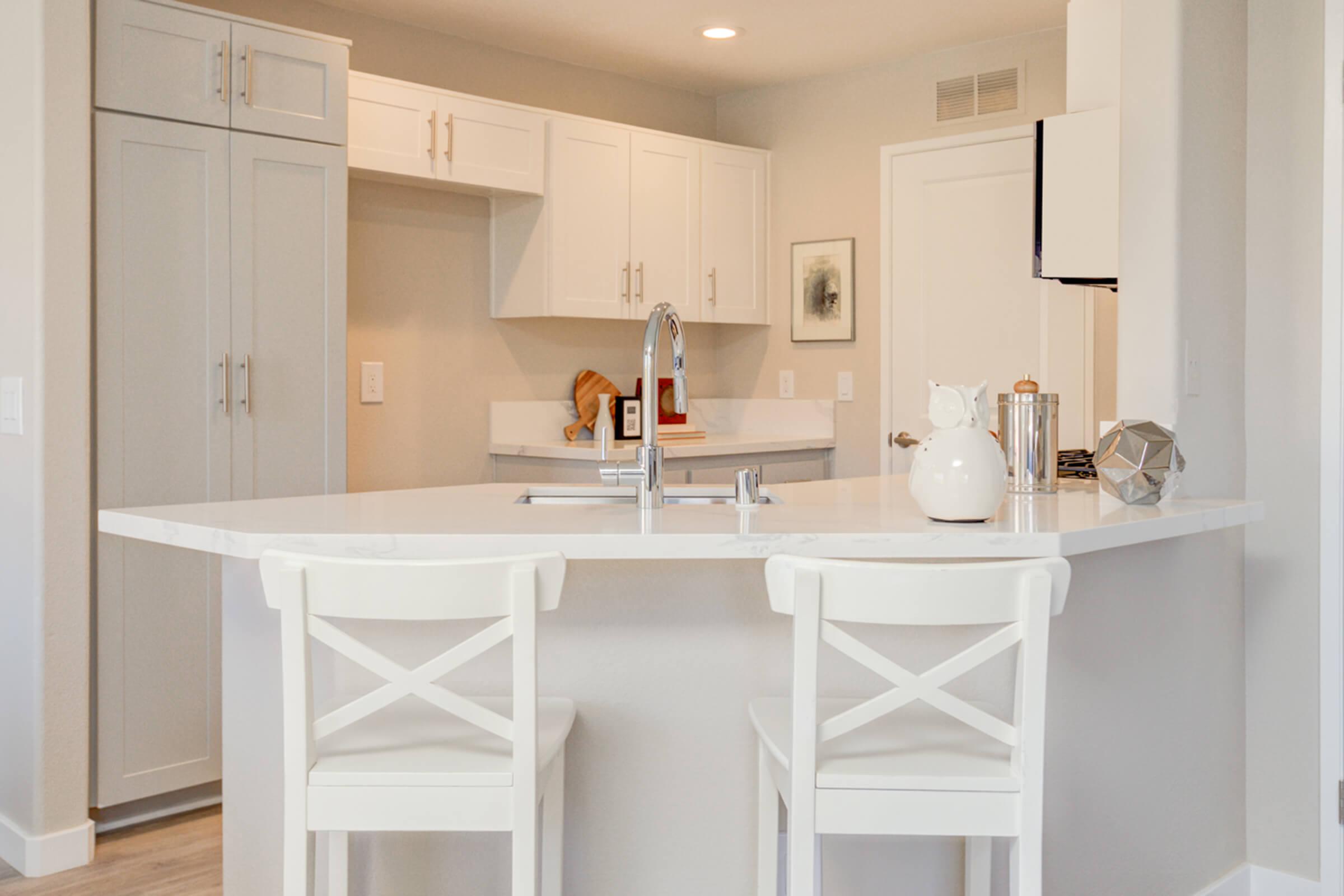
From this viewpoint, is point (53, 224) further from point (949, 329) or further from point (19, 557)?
point (949, 329)

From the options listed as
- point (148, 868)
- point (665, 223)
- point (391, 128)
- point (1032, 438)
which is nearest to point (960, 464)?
point (1032, 438)

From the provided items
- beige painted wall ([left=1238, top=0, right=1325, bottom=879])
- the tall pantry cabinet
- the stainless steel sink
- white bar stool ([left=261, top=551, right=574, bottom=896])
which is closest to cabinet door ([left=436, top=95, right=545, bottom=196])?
the tall pantry cabinet

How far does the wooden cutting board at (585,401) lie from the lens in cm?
461

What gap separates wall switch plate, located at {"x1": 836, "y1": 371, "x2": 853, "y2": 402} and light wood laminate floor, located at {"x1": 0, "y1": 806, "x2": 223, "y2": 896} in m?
2.83

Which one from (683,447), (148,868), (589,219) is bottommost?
(148,868)

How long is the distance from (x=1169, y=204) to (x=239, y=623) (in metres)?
2.06

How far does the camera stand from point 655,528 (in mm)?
1804

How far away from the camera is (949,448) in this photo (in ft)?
6.25

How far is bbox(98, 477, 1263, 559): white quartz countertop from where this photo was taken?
170 cm

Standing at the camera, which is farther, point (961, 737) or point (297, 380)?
point (297, 380)

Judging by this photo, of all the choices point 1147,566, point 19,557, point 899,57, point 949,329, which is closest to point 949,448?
point 1147,566

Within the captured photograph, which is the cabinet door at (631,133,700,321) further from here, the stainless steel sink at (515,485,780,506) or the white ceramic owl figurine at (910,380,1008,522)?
the white ceramic owl figurine at (910,380,1008,522)

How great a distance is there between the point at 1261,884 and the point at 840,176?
10.0 feet

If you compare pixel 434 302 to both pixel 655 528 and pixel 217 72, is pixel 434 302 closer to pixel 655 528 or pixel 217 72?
pixel 217 72
